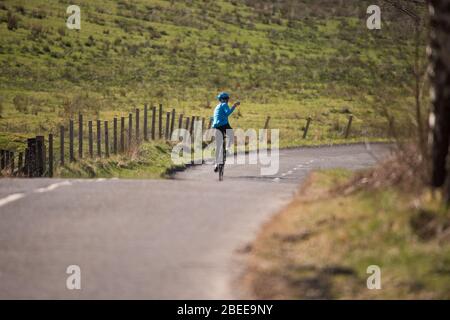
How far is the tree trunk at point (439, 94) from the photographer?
39.7 ft

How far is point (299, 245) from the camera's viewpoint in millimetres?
12094

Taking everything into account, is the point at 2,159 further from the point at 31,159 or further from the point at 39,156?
the point at 39,156

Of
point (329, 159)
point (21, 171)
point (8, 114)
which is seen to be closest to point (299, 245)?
point (21, 171)

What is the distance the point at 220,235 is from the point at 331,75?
247 feet

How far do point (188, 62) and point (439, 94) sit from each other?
71.2 meters

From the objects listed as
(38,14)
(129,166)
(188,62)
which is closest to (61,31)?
(38,14)

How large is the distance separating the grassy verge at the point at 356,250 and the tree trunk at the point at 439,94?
35cm

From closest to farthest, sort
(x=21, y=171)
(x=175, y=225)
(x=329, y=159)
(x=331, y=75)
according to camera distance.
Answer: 1. (x=175, y=225)
2. (x=21, y=171)
3. (x=329, y=159)
4. (x=331, y=75)

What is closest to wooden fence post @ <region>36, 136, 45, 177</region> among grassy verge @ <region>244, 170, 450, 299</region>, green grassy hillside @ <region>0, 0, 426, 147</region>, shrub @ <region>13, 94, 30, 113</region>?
green grassy hillside @ <region>0, 0, 426, 147</region>

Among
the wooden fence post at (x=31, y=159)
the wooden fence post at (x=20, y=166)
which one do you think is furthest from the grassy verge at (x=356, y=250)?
the wooden fence post at (x=31, y=159)

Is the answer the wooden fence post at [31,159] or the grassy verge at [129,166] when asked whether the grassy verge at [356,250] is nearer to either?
the grassy verge at [129,166]

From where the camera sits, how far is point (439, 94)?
12266 mm

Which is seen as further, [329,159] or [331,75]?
[331,75]
